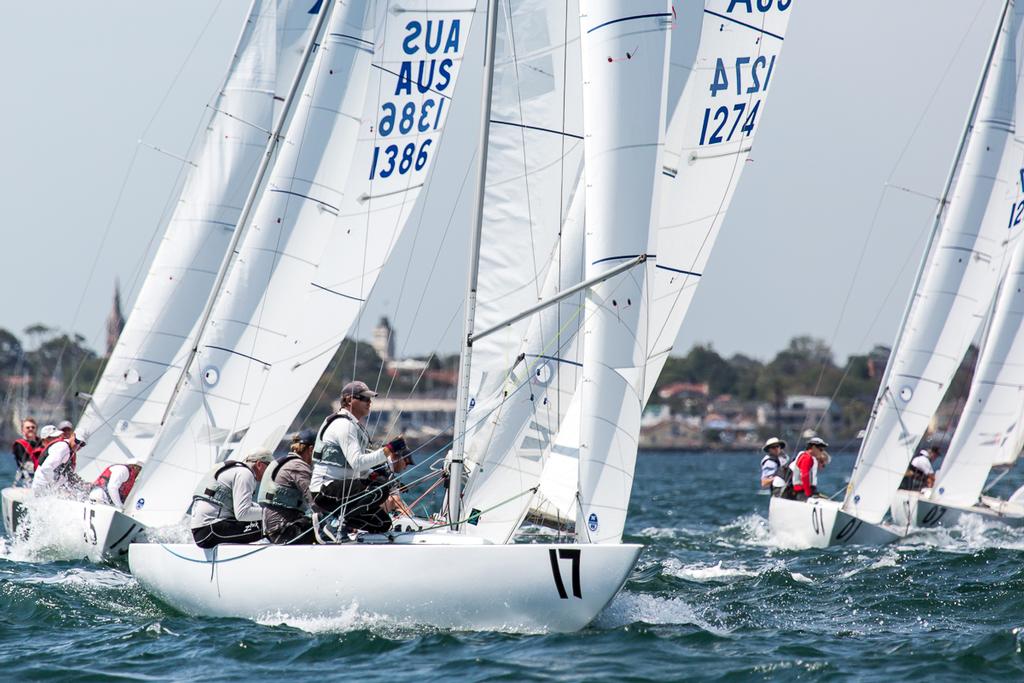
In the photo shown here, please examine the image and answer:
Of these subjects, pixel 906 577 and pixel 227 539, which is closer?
pixel 227 539

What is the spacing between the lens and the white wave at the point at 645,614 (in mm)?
9453

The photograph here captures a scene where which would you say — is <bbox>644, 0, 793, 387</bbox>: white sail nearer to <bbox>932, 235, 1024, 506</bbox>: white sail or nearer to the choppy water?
the choppy water

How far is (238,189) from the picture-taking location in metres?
17.2

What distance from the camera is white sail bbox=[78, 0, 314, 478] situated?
54.7 ft

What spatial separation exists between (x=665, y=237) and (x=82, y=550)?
633 cm

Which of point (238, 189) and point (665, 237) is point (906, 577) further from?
point (238, 189)

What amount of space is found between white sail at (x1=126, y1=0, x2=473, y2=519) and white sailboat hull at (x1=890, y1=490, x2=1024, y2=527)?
8.23 metres

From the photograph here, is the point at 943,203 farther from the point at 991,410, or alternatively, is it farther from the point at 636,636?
the point at 636,636

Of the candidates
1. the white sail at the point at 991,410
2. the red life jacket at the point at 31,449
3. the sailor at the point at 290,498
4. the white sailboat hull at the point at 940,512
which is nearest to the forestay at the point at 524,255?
the sailor at the point at 290,498

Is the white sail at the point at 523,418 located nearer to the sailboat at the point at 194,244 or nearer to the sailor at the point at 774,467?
the sailboat at the point at 194,244

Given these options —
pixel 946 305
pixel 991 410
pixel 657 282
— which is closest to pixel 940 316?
pixel 946 305

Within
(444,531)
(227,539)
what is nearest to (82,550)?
(227,539)

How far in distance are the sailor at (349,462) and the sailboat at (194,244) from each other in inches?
280

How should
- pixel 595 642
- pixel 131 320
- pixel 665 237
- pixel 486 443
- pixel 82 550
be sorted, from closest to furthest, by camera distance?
pixel 595 642 → pixel 486 443 → pixel 665 237 → pixel 82 550 → pixel 131 320
